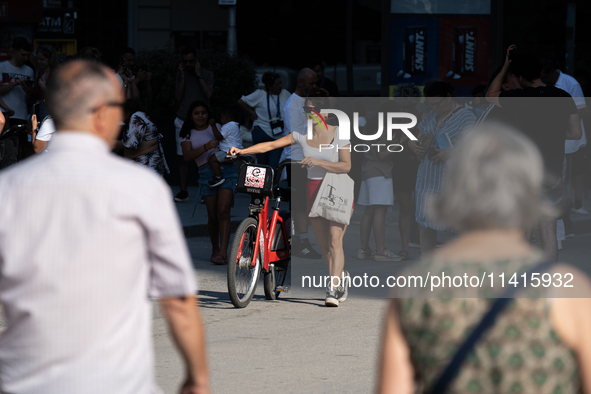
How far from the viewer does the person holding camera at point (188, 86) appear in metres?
13.4

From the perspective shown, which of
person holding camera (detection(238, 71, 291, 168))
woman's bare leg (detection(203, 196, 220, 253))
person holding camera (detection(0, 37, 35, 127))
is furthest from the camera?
person holding camera (detection(0, 37, 35, 127))

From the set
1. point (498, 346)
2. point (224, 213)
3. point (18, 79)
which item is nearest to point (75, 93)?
point (498, 346)

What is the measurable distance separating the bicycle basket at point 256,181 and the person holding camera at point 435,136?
1.59 m

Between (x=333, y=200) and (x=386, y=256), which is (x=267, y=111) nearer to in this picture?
(x=386, y=256)

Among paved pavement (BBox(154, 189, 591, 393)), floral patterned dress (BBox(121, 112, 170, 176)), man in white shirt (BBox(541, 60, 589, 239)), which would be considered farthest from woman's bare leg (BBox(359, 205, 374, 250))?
floral patterned dress (BBox(121, 112, 170, 176))

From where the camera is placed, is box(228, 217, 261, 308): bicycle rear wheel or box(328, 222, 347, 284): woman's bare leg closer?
box(228, 217, 261, 308): bicycle rear wheel

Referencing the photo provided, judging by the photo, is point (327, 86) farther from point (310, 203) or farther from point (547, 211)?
point (547, 211)

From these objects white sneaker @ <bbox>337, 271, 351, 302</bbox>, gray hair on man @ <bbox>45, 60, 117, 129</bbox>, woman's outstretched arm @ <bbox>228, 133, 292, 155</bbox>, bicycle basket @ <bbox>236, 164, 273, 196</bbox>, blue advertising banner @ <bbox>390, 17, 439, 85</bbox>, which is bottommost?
white sneaker @ <bbox>337, 271, 351, 302</bbox>

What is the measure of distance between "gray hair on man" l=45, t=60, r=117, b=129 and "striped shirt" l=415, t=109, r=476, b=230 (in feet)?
18.2

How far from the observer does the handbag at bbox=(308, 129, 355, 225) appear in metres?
6.93

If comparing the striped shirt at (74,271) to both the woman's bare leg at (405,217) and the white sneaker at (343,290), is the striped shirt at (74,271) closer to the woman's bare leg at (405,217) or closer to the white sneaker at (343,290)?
the white sneaker at (343,290)

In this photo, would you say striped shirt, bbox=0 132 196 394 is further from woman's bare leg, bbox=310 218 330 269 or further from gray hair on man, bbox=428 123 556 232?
woman's bare leg, bbox=310 218 330 269

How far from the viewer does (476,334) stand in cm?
197

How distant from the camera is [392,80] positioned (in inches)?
536
